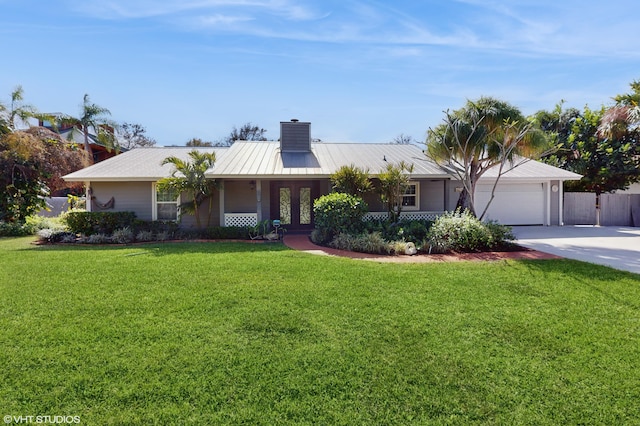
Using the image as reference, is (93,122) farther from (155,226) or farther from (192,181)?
(192,181)

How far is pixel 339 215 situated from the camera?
11.6 m

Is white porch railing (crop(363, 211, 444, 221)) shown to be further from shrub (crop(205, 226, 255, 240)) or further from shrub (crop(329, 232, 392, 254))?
shrub (crop(205, 226, 255, 240))

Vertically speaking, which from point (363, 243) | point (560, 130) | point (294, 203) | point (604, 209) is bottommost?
point (363, 243)

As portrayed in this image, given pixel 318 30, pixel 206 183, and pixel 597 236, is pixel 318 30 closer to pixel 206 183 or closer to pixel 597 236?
pixel 206 183

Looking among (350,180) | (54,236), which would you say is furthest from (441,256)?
(54,236)

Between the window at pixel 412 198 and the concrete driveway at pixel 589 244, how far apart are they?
422 centimetres

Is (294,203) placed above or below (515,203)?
above

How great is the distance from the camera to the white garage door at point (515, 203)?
16.6 metres

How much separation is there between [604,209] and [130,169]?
886 inches

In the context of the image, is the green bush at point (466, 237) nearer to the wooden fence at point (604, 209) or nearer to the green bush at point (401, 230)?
the green bush at point (401, 230)

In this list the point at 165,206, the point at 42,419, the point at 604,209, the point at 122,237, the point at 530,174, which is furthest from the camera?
the point at 604,209

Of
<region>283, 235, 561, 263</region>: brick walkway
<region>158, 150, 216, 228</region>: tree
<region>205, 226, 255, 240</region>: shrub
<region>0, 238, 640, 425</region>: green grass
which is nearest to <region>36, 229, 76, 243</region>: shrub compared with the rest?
<region>158, 150, 216, 228</region>: tree

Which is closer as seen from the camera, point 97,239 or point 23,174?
point 97,239

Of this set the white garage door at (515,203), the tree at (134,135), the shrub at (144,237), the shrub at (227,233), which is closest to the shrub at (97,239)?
the shrub at (144,237)
